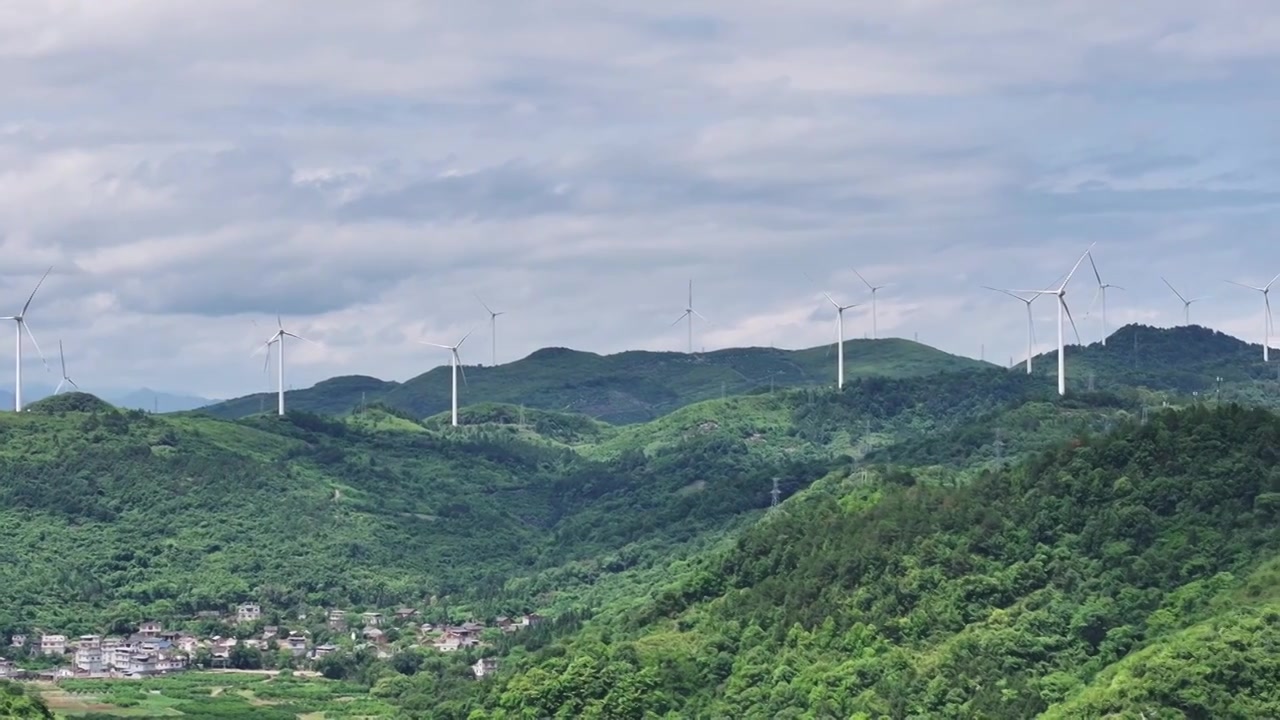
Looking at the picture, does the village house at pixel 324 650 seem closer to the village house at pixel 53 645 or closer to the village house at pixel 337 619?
the village house at pixel 337 619

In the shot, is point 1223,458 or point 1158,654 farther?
point 1223,458

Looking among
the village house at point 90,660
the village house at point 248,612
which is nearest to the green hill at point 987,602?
the village house at point 90,660

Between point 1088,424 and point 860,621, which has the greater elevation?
point 1088,424

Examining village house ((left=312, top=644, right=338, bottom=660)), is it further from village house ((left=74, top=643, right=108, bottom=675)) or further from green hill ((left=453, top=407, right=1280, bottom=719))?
green hill ((left=453, top=407, right=1280, bottom=719))

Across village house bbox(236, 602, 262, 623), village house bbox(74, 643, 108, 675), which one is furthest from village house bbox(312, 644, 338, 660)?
village house bbox(74, 643, 108, 675)

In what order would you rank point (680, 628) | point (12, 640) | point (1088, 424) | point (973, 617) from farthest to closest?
point (1088, 424)
point (12, 640)
point (680, 628)
point (973, 617)

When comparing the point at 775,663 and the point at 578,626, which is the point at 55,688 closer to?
the point at 578,626

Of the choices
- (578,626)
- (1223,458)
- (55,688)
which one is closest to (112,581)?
(55,688)
